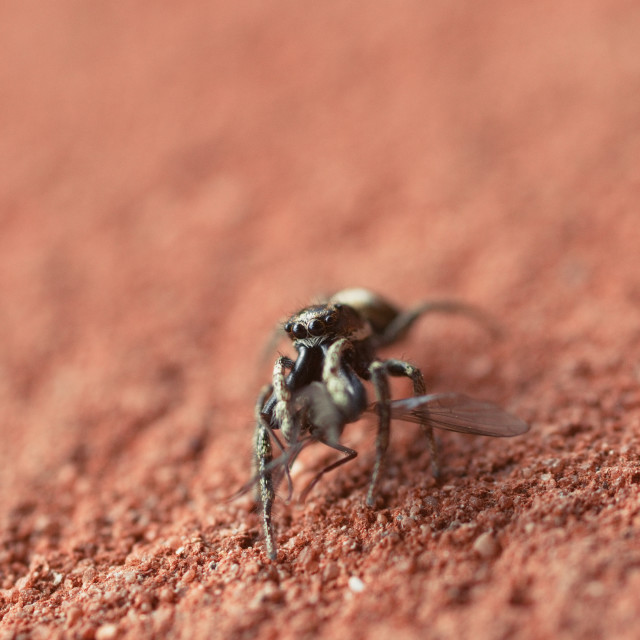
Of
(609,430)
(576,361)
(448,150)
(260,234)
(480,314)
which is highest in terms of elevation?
(448,150)

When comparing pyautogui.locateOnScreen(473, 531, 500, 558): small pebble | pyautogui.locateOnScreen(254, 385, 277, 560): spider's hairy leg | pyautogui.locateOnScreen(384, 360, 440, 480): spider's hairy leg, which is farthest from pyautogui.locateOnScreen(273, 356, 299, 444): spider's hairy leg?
pyautogui.locateOnScreen(473, 531, 500, 558): small pebble

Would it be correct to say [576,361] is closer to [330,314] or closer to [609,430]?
[609,430]

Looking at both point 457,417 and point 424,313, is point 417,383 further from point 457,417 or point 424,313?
point 424,313

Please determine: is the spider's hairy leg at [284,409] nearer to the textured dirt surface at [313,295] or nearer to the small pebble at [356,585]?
the textured dirt surface at [313,295]

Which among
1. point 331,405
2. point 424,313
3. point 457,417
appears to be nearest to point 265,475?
point 331,405

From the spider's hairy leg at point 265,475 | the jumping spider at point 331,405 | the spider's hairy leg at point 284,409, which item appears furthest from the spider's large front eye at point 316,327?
the spider's hairy leg at point 265,475

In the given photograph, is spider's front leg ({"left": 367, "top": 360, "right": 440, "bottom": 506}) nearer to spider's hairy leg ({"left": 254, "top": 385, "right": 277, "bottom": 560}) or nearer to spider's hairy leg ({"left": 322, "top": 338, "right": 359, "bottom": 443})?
spider's hairy leg ({"left": 322, "top": 338, "right": 359, "bottom": 443})

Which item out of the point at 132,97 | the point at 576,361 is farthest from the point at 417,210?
the point at 132,97
